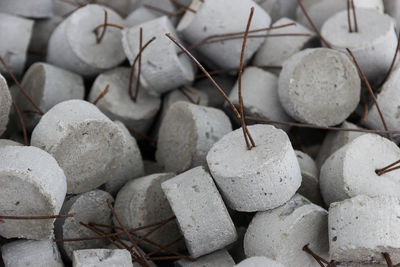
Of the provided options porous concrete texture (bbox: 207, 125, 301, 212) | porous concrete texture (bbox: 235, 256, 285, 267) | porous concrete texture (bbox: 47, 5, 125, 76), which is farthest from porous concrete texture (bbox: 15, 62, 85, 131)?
porous concrete texture (bbox: 235, 256, 285, 267)

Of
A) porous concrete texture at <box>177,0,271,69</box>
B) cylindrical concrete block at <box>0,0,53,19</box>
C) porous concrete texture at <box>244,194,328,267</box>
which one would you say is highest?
porous concrete texture at <box>177,0,271,69</box>

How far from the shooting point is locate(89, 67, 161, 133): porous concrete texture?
6.13 ft

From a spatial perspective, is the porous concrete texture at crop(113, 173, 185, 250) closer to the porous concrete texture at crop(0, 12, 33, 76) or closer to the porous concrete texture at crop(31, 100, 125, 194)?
the porous concrete texture at crop(31, 100, 125, 194)

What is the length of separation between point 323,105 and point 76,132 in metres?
0.83

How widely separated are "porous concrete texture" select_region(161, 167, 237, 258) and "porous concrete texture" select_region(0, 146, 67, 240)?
0.32 meters

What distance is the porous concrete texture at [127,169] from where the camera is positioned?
5.52ft

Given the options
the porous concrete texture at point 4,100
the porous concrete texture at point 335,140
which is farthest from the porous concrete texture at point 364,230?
the porous concrete texture at point 4,100

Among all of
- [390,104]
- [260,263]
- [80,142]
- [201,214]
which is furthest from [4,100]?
[390,104]

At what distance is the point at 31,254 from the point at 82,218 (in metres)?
0.21

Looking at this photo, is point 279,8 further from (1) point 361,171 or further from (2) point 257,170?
(2) point 257,170

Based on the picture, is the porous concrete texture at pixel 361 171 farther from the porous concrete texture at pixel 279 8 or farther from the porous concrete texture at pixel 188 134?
the porous concrete texture at pixel 279 8

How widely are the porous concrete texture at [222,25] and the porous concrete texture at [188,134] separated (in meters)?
0.29

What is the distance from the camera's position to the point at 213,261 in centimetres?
145

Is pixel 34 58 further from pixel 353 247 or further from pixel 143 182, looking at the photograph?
pixel 353 247
